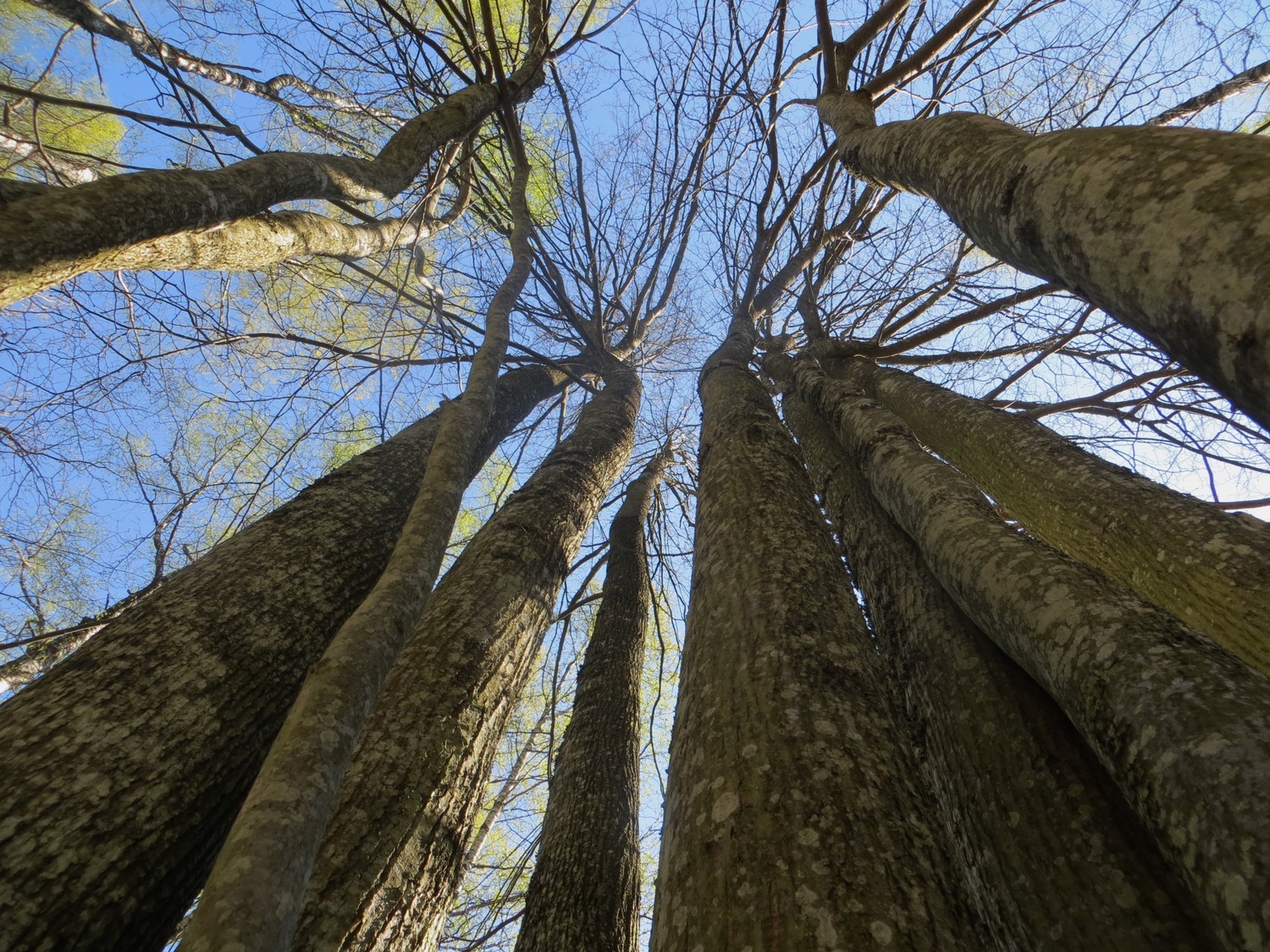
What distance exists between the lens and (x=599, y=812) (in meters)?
2.46

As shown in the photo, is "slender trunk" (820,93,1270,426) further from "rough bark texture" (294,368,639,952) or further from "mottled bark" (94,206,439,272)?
"mottled bark" (94,206,439,272)

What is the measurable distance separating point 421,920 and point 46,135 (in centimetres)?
640

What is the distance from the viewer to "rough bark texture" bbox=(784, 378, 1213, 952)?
98 centimetres

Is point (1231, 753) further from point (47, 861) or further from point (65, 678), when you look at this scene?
point (65, 678)

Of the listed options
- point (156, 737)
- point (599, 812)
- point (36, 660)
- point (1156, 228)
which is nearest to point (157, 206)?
point (156, 737)

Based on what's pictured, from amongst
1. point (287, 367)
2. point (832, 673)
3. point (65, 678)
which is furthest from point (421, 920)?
point (287, 367)

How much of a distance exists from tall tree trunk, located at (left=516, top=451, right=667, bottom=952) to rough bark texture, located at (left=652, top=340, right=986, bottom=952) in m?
1.22

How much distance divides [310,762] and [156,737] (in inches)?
29.8

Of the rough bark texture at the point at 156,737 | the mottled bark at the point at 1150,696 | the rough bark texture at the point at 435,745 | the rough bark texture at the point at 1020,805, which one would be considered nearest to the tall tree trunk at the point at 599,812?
the rough bark texture at the point at 435,745

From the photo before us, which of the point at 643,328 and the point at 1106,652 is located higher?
the point at 643,328

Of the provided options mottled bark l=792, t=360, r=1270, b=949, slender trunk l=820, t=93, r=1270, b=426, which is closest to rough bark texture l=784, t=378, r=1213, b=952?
mottled bark l=792, t=360, r=1270, b=949

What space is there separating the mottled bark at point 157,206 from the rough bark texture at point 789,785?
1897 mm

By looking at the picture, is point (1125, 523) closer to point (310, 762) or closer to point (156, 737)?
point (310, 762)

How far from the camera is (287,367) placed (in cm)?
460
